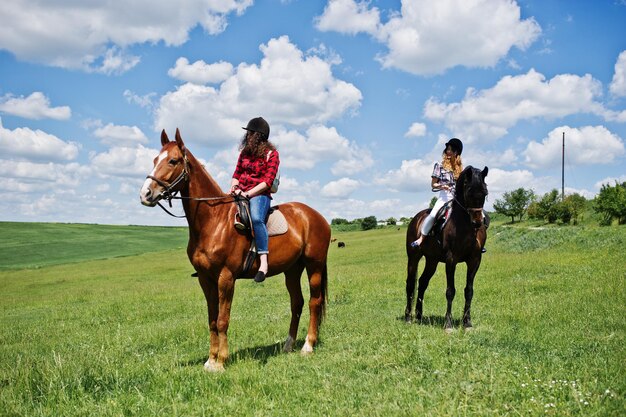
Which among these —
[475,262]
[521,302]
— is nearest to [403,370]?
[475,262]

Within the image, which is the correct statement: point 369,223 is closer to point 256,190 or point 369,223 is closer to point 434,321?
point 434,321

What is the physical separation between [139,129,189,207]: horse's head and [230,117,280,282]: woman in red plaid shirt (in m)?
0.89

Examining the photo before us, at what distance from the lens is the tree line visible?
1879 inches

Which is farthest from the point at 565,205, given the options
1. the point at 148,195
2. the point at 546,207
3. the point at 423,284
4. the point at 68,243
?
the point at 68,243

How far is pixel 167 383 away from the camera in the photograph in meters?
5.38

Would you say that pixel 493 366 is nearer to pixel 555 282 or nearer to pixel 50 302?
pixel 555 282

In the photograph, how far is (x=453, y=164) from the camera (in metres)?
9.52

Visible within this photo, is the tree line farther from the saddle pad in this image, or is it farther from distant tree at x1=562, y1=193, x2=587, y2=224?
the saddle pad

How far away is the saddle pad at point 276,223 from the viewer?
7.16m

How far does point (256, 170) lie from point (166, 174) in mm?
1440

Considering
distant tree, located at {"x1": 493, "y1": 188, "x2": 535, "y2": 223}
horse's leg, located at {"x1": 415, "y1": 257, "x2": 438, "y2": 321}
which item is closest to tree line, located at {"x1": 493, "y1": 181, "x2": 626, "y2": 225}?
distant tree, located at {"x1": 493, "y1": 188, "x2": 535, "y2": 223}

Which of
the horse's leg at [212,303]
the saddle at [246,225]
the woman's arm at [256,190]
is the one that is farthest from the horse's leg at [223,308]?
the woman's arm at [256,190]

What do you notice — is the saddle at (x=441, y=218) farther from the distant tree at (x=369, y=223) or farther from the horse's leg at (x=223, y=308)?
the distant tree at (x=369, y=223)

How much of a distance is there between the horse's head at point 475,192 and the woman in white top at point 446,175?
2.98 feet
